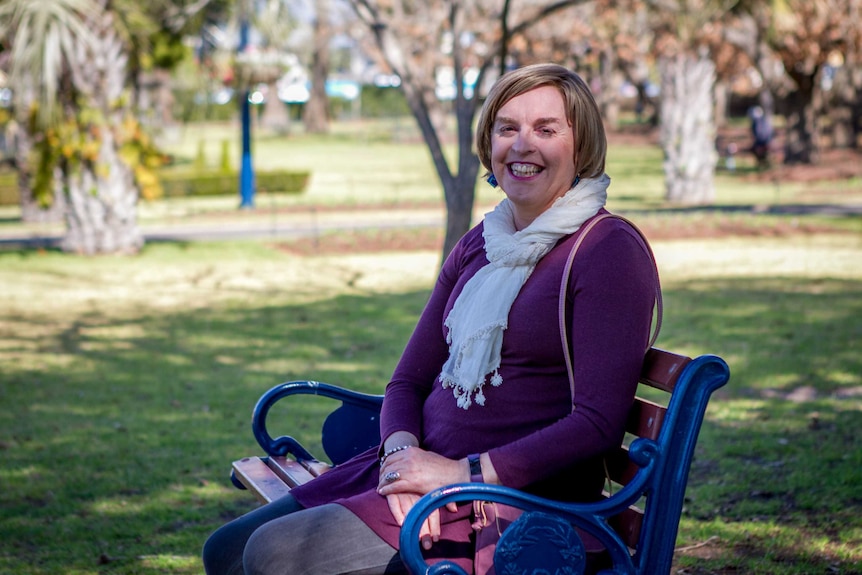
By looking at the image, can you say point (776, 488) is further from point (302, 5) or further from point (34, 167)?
point (34, 167)

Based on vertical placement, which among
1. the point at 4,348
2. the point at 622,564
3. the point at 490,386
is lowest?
the point at 4,348

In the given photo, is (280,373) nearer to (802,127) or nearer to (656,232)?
(656,232)

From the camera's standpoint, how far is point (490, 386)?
2572 millimetres

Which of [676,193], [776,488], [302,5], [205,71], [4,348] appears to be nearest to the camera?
[776,488]

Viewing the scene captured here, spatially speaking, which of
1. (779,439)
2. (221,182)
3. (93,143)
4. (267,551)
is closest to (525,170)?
(267,551)

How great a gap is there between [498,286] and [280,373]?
5201mm

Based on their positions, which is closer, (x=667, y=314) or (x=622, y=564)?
(x=622, y=564)

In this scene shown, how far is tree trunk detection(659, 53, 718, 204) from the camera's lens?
22281 millimetres

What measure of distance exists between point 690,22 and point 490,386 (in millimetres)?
8029

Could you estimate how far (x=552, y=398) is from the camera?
2533 millimetres

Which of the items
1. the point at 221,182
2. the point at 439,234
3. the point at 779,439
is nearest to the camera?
the point at 779,439

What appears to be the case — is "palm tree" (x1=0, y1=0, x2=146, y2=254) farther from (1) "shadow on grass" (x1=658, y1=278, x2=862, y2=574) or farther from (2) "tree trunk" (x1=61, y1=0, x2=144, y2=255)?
(1) "shadow on grass" (x1=658, y1=278, x2=862, y2=574)

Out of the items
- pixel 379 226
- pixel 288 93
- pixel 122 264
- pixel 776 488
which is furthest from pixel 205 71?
pixel 288 93

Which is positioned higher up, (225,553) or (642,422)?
(642,422)
